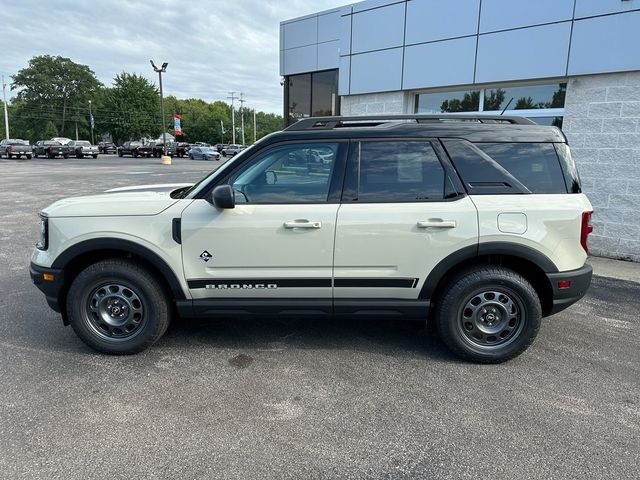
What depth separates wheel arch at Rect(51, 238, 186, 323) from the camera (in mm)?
3479

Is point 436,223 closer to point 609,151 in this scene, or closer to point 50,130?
point 609,151

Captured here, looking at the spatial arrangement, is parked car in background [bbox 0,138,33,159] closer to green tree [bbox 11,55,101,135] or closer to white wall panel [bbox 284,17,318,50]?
white wall panel [bbox 284,17,318,50]

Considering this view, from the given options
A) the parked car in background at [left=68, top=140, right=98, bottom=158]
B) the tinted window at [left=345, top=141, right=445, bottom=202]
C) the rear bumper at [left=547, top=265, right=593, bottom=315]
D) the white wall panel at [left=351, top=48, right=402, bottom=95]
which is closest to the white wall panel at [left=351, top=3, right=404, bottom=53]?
the white wall panel at [left=351, top=48, right=402, bottom=95]

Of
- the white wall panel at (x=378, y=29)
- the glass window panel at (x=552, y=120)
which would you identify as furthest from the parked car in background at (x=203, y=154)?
the glass window panel at (x=552, y=120)

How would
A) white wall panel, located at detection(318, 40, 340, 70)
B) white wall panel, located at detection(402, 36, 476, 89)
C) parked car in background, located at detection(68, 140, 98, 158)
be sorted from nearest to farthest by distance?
white wall panel, located at detection(402, 36, 476, 89) → white wall panel, located at detection(318, 40, 340, 70) → parked car in background, located at detection(68, 140, 98, 158)

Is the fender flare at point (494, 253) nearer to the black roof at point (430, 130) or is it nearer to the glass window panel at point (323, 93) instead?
the black roof at point (430, 130)

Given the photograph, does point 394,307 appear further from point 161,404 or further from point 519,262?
point 161,404

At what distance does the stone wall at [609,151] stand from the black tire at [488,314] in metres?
4.59

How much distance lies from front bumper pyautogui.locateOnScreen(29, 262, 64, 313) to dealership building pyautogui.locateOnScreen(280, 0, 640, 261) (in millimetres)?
4981

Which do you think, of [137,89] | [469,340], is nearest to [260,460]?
[469,340]

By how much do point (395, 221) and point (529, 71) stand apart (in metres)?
5.72

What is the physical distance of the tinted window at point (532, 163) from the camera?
350 cm

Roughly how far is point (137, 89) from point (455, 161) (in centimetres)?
8082

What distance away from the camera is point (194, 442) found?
8.63 ft
